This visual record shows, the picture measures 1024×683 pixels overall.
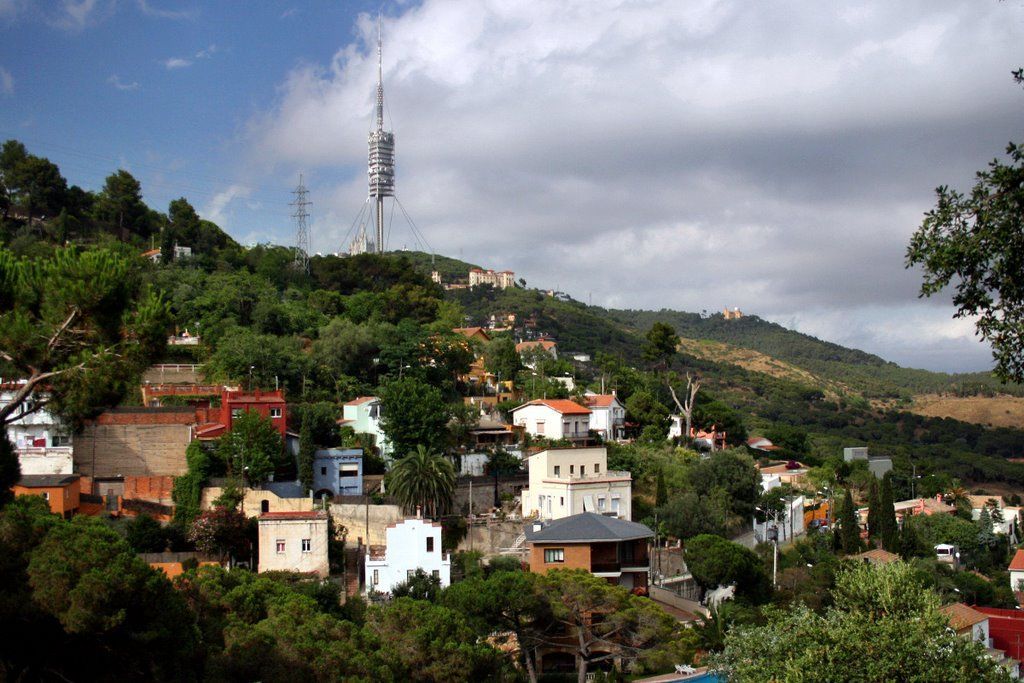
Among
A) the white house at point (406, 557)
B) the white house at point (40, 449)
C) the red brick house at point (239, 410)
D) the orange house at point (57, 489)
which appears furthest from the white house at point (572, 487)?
the white house at point (40, 449)

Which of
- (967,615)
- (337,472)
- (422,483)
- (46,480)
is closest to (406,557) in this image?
(422,483)

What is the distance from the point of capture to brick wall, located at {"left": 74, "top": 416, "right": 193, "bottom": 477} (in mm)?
41219

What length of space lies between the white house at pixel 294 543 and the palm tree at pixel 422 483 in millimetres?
4817

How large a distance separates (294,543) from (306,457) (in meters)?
6.46

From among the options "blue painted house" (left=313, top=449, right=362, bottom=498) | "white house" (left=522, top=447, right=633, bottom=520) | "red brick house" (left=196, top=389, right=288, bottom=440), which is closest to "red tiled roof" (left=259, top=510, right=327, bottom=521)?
"red brick house" (left=196, top=389, right=288, bottom=440)

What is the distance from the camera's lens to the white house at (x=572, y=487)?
44094 millimetres

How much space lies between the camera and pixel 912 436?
139375 millimetres

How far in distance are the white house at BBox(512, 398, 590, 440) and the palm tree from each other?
39.6ft

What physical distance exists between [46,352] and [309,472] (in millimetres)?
24025

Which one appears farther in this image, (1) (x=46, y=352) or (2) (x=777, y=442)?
(2) (x=777, y=442)

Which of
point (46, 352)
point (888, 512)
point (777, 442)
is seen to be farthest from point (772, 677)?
point (777, 442)

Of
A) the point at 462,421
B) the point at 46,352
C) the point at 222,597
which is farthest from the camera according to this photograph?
the point at 462,421

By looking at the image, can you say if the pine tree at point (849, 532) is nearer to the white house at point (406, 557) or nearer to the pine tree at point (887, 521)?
the pine tree at point (887, 521)

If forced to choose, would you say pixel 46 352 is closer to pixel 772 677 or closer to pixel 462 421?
pixel 772 677
